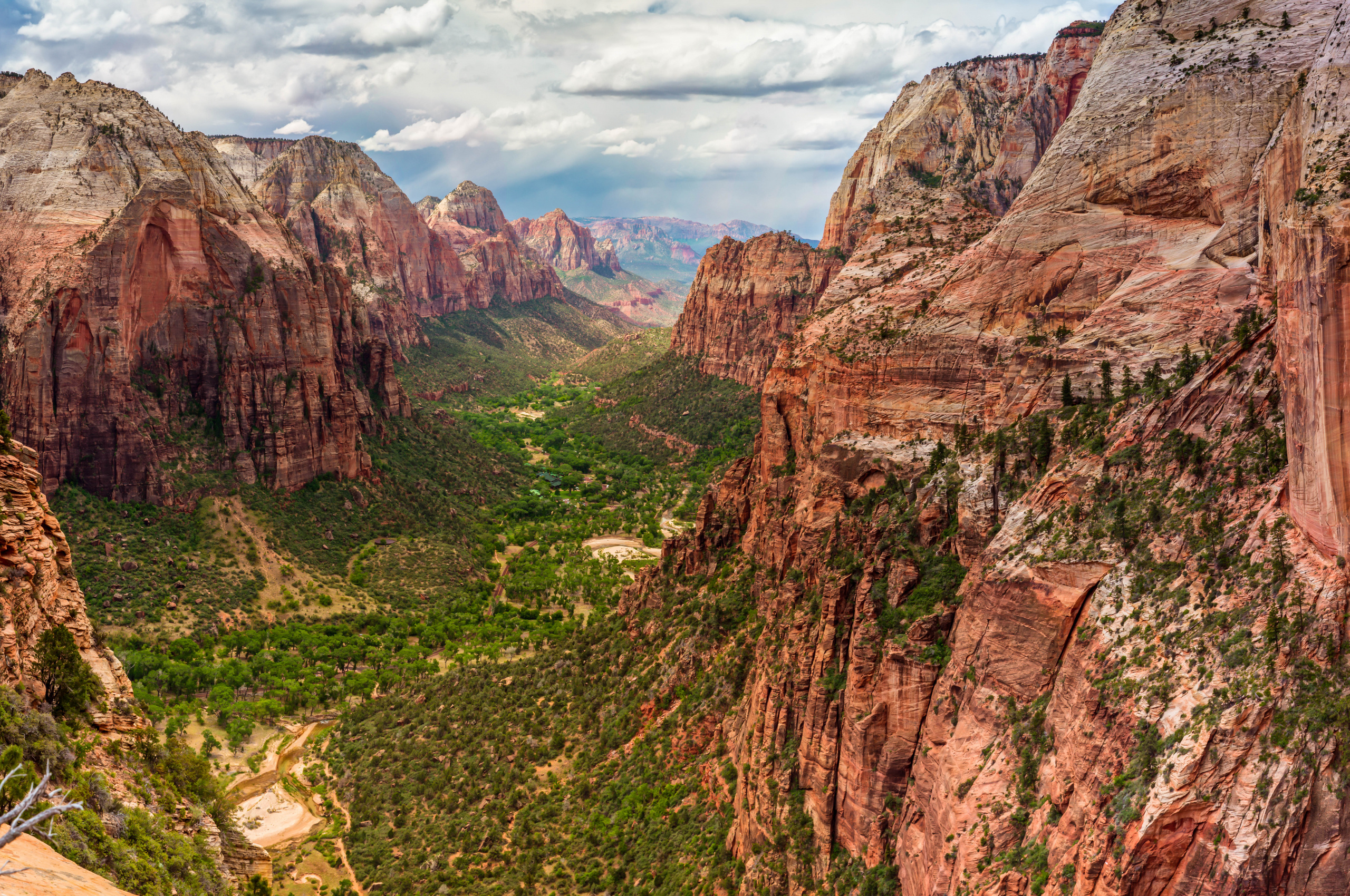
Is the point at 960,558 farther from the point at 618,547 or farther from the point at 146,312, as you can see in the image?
the point at 146,312

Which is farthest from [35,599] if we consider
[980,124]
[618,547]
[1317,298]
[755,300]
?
[755,300]

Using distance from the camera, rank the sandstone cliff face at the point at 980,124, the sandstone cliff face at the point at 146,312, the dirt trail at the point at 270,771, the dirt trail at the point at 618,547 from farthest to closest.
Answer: the dirt trail at the point at 618,547 → the sandstone cliff face at the point at 980,124 → the sandstone cliff face at the point at 146,312 → the dirt trail at the point at 270,771

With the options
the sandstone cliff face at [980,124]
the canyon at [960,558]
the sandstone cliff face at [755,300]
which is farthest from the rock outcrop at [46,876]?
the sandstone cliff face at [755,300]

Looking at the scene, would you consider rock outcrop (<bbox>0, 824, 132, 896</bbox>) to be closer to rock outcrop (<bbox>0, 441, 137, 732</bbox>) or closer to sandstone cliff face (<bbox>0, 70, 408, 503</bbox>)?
rock outcrop (<bbox>0, 441, 137, 732</bbox>)

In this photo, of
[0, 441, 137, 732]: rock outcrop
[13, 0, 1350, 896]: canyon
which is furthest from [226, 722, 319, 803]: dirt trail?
[0, 441, 137, 732]: rock outcrop

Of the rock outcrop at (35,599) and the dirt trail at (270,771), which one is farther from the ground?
the rock outcrop at (35,599)

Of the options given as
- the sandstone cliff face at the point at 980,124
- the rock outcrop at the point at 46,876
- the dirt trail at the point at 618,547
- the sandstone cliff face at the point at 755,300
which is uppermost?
the sandstone cliff face at the point at 980,124

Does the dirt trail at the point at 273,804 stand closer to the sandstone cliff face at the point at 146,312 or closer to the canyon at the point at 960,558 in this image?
the canyon at the point at 960,558
